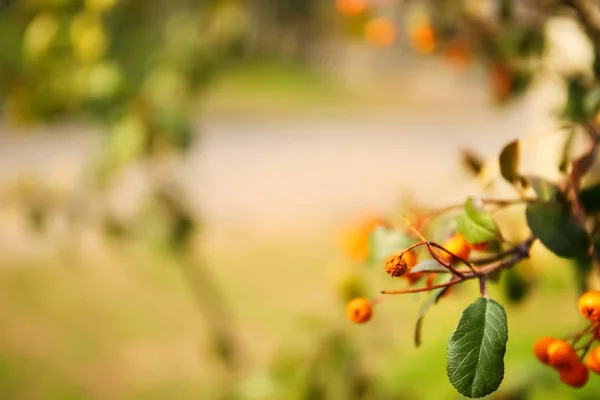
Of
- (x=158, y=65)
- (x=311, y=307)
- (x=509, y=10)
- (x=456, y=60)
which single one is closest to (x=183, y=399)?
(x=311, y=307)

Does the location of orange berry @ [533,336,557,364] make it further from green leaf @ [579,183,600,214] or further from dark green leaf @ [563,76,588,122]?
dark green leaf @ [563,76,588,122]

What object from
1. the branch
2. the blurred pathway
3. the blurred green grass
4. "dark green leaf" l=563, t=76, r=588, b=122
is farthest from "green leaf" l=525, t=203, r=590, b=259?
the blurred pathway

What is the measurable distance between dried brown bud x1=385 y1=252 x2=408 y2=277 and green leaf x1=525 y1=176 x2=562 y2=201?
115 millimetres

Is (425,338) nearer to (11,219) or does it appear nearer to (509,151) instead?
(509,151)

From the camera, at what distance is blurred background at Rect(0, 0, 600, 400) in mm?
681

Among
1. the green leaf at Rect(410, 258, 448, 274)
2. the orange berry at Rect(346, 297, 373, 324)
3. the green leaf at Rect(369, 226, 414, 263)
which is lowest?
the green leaf at Rect(369, 226, 414, 263)

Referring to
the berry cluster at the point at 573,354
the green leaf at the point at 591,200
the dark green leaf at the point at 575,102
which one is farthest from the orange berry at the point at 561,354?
the dark green leaf at the point at 575,102

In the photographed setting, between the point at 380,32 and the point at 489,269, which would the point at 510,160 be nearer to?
the point at 489,269

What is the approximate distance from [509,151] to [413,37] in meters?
0.34

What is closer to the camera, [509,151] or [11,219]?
[509,151]

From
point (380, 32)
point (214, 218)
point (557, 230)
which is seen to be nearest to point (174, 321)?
point (214, 218)

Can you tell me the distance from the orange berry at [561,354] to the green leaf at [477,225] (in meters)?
0.05

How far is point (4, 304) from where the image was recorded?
1.70 metres

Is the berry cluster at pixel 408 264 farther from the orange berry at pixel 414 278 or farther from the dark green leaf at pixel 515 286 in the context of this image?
the dark green leaf at pixel 515 286
